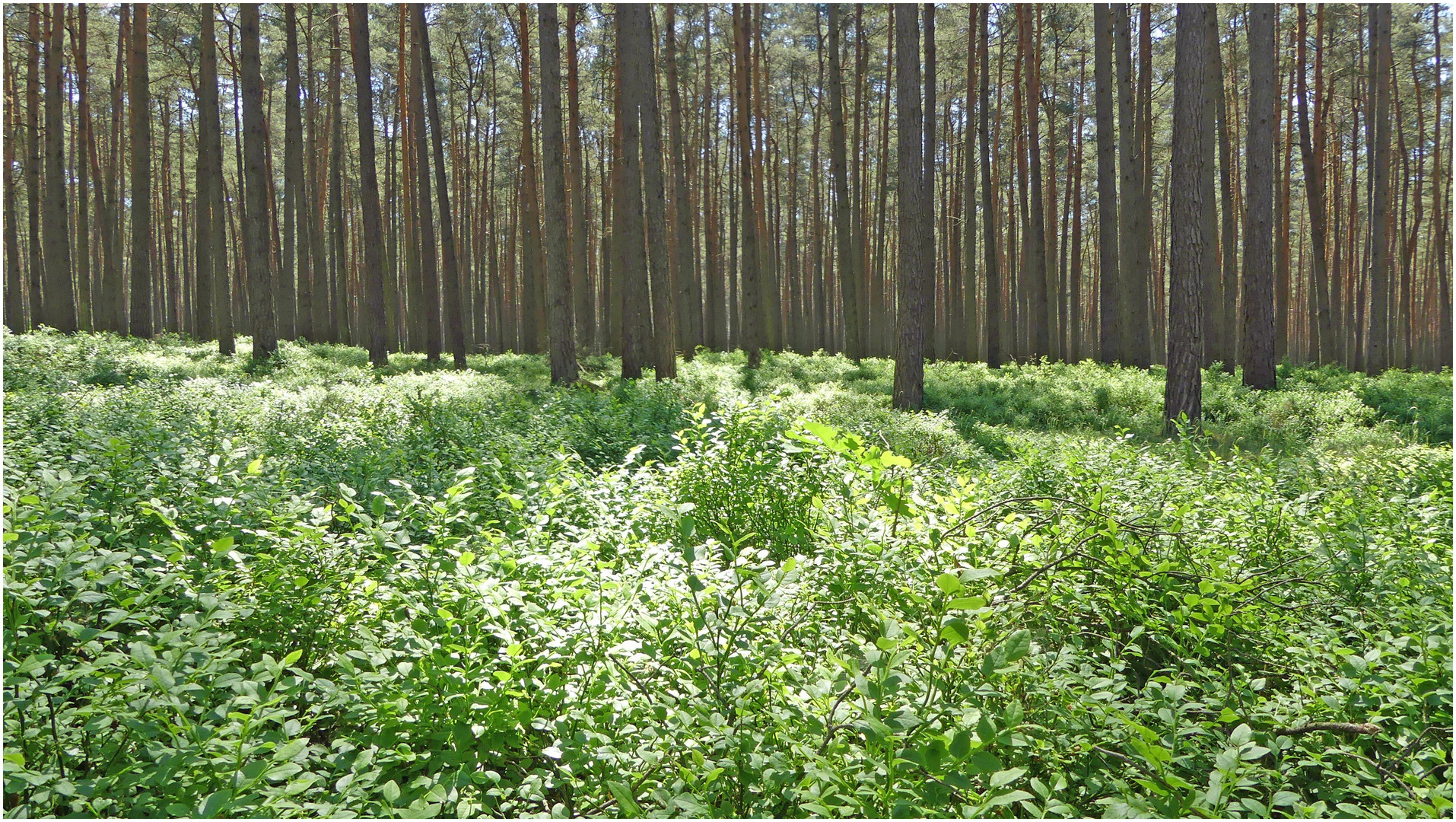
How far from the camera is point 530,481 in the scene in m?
4.62

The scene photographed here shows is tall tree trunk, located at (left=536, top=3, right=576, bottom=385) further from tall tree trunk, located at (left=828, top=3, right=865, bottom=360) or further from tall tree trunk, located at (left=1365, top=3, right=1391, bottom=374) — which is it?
tall tree trunk, located at (left=1365, top=3, right=1391, bottom=374)

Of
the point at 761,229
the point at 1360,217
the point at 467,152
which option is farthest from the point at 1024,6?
the point at 1360,217

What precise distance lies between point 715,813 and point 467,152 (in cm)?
3216

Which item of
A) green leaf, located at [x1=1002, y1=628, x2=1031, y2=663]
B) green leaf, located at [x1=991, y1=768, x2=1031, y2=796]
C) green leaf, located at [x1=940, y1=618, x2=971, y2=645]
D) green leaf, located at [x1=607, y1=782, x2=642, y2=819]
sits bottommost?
green leaf, located at [x1=607, y1=782, x2=642, y2=819]

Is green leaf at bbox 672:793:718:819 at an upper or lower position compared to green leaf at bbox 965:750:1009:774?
lower

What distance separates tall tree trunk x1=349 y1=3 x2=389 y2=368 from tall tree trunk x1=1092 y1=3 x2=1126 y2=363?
15.8m

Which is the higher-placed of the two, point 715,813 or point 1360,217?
point 1360,217

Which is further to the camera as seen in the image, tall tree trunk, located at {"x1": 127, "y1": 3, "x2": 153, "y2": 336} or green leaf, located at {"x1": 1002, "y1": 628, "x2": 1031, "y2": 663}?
tall tree trunk, located at {"x1": 127, "y1": 3, "x2": 153, "y2": 336}

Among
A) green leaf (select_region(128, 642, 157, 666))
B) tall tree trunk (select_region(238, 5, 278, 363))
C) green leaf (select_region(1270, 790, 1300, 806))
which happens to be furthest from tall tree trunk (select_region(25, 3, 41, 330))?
green leaf (select_region(1270, 790, 1300, 806))

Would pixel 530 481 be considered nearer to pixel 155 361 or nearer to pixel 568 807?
pixel 568 807

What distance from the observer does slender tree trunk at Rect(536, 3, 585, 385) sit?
1321 centimetres

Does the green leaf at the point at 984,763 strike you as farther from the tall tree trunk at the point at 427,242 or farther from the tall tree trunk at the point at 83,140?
the tall tree trunk at the point at 83,140

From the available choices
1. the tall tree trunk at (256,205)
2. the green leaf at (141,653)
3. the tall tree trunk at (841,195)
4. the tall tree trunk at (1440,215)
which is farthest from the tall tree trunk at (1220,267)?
the tall tree trunk at (256,205)

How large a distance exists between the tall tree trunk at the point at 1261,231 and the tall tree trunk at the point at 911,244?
19.2ft
